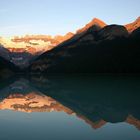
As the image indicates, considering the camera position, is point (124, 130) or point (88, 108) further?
point (88, 108)

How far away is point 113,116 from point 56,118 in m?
5.86

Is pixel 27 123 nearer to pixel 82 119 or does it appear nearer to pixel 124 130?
pixel 82 119

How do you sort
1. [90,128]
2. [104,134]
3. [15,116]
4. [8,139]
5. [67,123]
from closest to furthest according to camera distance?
[8,139]
[104,134]
[90,128]
[67,123]
[15,116]

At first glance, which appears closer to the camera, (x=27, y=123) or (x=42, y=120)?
(x=27, y=123)

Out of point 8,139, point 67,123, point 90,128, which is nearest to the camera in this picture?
point 8,139

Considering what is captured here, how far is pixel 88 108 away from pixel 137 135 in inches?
679

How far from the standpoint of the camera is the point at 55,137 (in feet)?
69.3

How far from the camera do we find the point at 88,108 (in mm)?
38000

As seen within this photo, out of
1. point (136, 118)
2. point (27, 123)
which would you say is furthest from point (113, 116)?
point (27, 123)

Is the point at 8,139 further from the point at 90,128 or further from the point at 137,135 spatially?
the point at 137,135

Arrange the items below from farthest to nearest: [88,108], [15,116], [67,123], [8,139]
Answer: [88,108]
[15,116]
[67,123]
[8,139]

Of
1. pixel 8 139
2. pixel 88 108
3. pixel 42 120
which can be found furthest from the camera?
pixel 88 108

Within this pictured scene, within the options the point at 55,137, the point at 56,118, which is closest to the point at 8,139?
the point at 55,137

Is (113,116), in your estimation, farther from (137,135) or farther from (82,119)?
(137,135)
